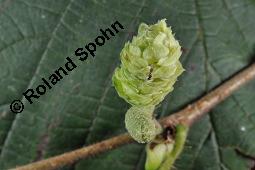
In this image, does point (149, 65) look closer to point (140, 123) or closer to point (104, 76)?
point (140, 123)

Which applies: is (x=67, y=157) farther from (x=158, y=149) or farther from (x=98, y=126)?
(x=158, y=149)

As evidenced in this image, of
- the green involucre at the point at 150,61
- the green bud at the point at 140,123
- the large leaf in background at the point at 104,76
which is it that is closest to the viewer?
the green involucre at the point at 150,61

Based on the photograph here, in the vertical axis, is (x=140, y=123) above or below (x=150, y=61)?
below

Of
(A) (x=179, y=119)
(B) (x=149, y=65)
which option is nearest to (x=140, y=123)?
(B) (x=149, y=65)

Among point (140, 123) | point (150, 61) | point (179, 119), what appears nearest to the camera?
point (150, 61)

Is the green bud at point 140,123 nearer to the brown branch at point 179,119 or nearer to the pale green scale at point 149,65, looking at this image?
the pale green scale at point 149,65

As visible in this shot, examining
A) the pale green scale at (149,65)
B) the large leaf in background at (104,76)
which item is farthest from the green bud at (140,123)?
the large leaf in background at (104,76)
